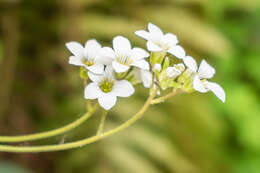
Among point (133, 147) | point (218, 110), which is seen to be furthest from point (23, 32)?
point (218, 110)

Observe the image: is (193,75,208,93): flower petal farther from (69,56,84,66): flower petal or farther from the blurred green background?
the blurred green background

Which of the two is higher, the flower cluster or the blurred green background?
the flower cluster

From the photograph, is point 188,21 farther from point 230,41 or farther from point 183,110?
point 183,110

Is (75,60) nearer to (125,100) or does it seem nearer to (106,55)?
(106,55)

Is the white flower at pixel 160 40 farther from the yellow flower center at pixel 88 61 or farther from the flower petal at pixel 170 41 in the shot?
the yellow flower center at pixel 88 61

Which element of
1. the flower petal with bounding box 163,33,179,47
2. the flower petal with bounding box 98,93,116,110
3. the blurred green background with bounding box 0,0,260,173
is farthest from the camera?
the blurred green background with bounding box 0,0,260,173

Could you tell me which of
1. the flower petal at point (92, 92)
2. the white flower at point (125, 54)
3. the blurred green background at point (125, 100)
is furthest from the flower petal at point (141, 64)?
the blurred green background at point (125, 100)

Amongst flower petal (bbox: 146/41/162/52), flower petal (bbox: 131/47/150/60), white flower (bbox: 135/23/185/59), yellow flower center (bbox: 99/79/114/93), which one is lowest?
yellow flower center (bbox: 99/79/114/93)

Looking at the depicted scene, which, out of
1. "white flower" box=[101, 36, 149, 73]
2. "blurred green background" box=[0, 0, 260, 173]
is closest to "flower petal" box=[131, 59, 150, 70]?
"white flower" box=[101, 36, 149, 73]
